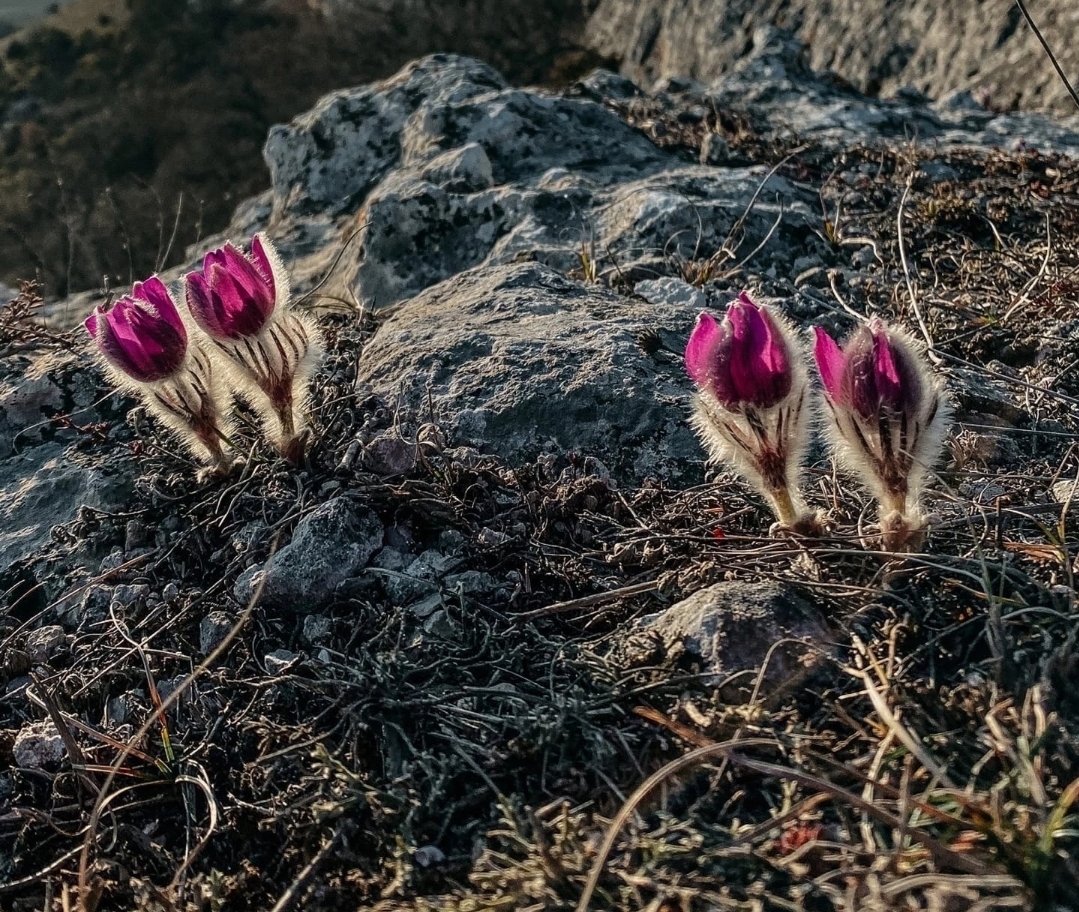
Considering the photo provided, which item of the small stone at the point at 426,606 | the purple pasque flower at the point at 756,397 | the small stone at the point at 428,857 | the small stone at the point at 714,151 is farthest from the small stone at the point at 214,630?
the small stone at the point at 714,151

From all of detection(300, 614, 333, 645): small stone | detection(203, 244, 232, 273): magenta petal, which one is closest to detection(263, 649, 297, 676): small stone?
detection(300, 614, 333, 645): small stone

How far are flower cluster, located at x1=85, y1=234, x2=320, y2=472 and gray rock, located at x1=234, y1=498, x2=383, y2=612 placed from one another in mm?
348

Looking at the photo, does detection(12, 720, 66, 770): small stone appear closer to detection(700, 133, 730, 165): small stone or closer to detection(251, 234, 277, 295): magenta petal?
detection(251, 234, 277, 295): magenta petal

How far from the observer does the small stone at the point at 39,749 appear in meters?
2.05

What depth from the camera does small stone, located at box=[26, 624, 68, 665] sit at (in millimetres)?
2328

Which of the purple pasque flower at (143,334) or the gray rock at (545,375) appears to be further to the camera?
the gray rock at (545,375)

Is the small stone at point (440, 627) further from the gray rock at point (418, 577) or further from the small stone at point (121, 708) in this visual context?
the small stone at point (121, 708)

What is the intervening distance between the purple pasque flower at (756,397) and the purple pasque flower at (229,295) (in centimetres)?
112

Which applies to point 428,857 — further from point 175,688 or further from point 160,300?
point 160,300

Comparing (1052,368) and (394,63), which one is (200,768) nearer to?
(1052,368)

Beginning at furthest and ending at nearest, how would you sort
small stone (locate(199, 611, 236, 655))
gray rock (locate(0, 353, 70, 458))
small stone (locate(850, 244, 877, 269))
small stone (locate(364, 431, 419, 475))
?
small stone (locate(850, 244, 877, 269)) → gray rock (locate(0, 353, 70, 458)) → small stone (locate(364, 431, 419, 475)) → small stone (locate(199, 611, 236, 655))

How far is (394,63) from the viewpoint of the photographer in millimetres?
19594

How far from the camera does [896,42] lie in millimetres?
8992

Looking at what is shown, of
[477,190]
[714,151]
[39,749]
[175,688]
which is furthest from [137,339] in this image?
[714,151]
